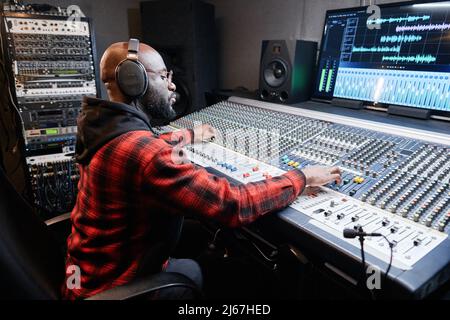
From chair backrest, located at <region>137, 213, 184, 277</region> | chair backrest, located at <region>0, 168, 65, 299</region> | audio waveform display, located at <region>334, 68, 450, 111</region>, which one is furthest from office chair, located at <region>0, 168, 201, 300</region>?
audio waveform display, located at <region>334, 68, 450, 111</region>

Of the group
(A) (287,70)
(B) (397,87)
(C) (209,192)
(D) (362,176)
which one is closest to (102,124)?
(C) (209,192)

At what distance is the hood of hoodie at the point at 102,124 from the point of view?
0.77 m

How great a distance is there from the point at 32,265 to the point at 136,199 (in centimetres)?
26

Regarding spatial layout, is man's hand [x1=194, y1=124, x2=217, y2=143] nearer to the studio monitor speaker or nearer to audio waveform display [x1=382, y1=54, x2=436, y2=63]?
the studio monitor speaker

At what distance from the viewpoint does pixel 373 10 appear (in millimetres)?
1387

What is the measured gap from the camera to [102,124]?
779 mm

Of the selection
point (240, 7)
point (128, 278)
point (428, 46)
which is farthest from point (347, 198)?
point (240, 7)

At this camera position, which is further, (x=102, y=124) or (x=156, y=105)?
(x=156, y=105)

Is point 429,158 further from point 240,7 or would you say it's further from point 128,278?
point 240,7

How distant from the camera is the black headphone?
2.75 feet

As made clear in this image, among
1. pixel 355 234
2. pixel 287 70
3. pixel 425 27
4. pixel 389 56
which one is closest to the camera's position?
pixel 355 234

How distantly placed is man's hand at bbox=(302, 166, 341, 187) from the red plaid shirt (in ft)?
0.11

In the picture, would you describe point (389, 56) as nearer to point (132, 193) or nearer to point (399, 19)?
point (399, 19)
